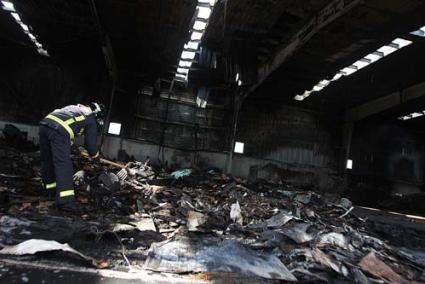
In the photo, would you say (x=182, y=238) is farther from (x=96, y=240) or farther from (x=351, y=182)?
(x=351, y=182)

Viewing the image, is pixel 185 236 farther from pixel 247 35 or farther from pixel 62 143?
pixel 247 35

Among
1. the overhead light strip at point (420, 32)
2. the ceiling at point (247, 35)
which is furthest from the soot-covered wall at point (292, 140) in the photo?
the overhead light strip at point (420, 32)

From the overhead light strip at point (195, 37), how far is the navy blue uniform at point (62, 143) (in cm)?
368

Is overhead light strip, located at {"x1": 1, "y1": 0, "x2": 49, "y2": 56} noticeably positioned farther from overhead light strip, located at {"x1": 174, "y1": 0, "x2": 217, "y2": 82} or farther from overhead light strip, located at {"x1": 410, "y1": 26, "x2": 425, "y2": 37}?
overhead light strip, located at {"x1": 410, "y1": 26, "x2": 425, "y2": 37}

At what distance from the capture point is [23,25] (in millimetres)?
10773

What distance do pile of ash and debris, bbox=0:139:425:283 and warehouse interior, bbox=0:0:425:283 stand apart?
4 centimetres

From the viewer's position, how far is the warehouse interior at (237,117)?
4.48m

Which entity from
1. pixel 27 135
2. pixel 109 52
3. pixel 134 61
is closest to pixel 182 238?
pixel 109 52

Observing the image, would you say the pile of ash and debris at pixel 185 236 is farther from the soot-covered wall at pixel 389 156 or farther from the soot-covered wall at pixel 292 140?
the soot-covered wall at pixel 389 156

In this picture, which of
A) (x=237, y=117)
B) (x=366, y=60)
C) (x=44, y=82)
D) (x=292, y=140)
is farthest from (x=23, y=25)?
(x=292, y=140)

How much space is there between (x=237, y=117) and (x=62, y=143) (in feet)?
30.1

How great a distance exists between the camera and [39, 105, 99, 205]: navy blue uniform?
5.40 m

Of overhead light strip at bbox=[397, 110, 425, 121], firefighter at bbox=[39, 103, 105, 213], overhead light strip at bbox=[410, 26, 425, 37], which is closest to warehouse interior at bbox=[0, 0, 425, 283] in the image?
overhead light strip at bbox=[410, 26, 425, 37]

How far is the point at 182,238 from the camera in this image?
472 centimetres
